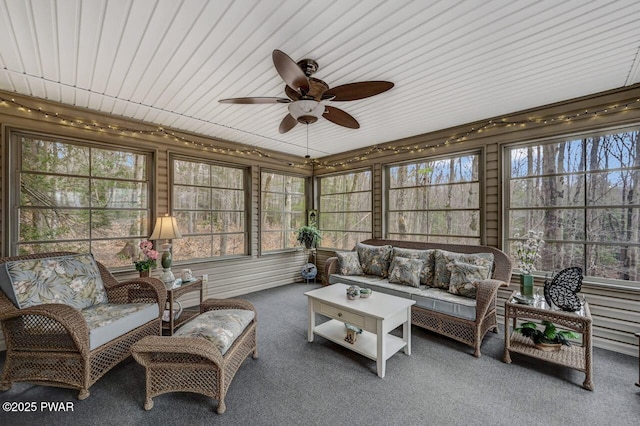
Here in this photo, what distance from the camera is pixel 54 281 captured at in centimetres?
254

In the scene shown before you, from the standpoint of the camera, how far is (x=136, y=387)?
224cm

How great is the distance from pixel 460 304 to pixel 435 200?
192 centimetres

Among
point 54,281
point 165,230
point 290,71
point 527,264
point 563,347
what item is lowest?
point 563,347

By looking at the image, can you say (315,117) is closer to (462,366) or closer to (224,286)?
(462,366)

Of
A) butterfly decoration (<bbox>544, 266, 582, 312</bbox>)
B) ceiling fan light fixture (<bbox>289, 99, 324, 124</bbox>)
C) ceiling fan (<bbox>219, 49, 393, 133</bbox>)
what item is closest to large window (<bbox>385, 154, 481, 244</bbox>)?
butterfly decoration (<bbox>544, 266, 582, 312</bbox>)

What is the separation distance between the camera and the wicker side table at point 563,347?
7.38ft

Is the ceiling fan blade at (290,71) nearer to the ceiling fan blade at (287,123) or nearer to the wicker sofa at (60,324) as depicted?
the ceiling fan blade at (287,123)

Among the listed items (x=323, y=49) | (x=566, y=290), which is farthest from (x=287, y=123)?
(x=566, y=290)

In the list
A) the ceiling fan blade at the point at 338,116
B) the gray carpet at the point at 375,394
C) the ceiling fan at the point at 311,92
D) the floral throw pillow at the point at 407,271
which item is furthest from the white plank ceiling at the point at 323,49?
the gray carpet at the point at 375,394

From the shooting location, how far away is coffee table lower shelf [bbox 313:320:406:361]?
2596mm

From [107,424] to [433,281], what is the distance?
3545 mm

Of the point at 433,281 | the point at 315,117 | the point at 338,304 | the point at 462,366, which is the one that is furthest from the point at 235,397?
the point at 433,281

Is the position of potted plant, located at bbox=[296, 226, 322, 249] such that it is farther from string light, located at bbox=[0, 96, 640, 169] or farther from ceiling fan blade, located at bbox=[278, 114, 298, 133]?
ceiling fan blade, located at bbox=[278, 114, 298, 133]

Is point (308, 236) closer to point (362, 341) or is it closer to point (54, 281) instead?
point (362, 341)
